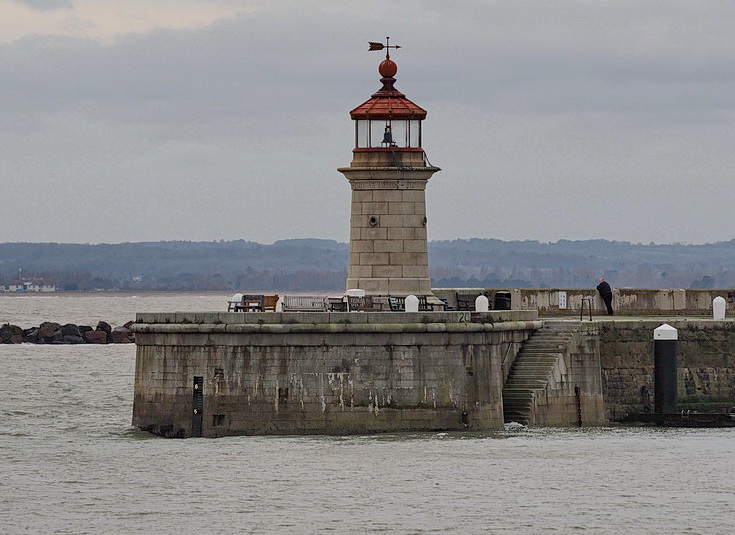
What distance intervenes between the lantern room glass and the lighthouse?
0.09 feet

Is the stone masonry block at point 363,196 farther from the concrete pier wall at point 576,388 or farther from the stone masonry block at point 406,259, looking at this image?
the concrete pier wall at point 576,388

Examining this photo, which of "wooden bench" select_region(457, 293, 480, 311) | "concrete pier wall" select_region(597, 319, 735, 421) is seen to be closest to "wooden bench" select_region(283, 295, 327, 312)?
"wooden bench" select_region(457, 293, 480, 311)

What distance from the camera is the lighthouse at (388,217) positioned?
123 ft

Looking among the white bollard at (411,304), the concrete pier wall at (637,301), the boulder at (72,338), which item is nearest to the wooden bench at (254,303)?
the white bollard at (411,304)

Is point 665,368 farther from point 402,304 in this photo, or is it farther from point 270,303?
point 270,303

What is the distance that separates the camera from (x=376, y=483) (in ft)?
97.6

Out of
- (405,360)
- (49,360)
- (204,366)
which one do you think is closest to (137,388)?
(204,366)

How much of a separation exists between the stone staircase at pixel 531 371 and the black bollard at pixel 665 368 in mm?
1552

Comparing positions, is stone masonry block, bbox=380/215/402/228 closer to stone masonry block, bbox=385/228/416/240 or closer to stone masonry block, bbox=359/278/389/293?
stone masonry block, bbox=385/228/416/240

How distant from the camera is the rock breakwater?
266 feet

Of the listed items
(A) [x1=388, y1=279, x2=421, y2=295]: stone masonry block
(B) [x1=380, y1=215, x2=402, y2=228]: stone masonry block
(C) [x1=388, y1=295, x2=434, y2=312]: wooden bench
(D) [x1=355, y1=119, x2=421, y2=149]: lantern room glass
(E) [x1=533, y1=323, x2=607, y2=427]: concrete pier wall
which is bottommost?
(E) [x1=533, y1=323, x2=607, y2=427]: concrete pier wall

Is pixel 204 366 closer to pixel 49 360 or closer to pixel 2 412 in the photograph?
pixel 2 412

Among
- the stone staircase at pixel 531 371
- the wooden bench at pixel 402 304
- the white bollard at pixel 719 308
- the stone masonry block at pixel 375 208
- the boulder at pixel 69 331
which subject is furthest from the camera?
the boulder at pixel 69 331

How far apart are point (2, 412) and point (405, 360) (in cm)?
1237
